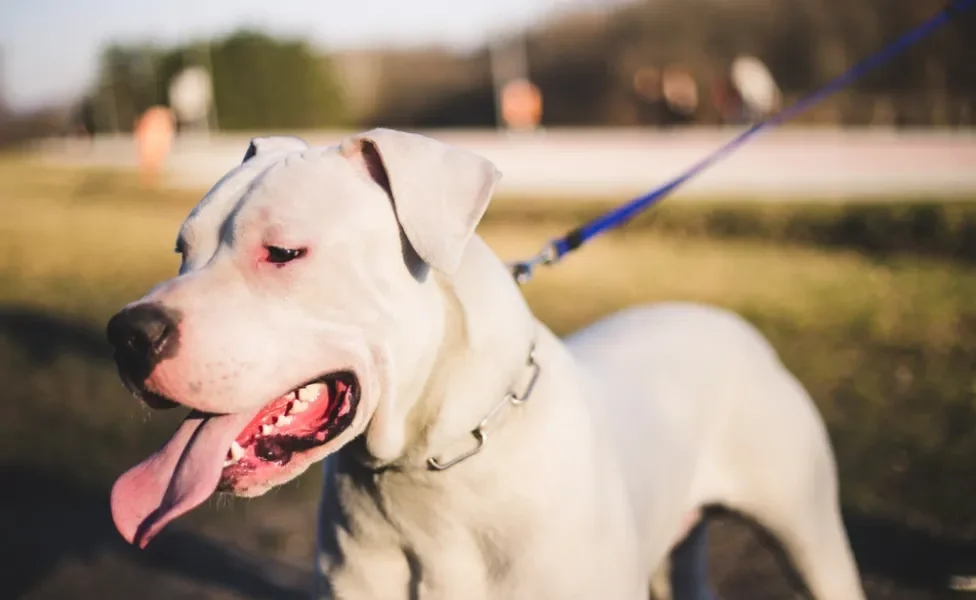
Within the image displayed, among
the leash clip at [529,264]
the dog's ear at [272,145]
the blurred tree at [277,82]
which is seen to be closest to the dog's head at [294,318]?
the dog's ear at [272,145]

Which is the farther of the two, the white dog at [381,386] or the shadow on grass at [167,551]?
the shadow on grass at [167,551]

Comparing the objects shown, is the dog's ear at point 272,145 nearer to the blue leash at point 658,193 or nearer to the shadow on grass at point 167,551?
the blue leash at point 658,193

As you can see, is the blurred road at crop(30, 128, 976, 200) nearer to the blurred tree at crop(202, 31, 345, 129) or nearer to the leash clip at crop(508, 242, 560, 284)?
the blurred tree at crop(202, 31, 345, 129)

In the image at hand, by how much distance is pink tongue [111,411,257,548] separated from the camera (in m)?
2.23

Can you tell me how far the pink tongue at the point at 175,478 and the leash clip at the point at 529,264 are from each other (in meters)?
0.95

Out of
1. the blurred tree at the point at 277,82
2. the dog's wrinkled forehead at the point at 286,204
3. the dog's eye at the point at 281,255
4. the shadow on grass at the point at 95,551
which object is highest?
the dog's wrinkled forehead at the point at 286,204

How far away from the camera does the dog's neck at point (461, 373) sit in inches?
92.9

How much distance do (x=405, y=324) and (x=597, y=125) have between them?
30.8 meters

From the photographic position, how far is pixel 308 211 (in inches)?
89.7

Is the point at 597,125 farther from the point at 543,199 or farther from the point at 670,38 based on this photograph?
the point at 543,199

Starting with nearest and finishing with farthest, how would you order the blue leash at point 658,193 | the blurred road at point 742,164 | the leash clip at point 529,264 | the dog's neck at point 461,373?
the dog's neck at point 461,373
the leash clip at point 529,264
the blue leash at point 658,193
the blurred road at point 742,164

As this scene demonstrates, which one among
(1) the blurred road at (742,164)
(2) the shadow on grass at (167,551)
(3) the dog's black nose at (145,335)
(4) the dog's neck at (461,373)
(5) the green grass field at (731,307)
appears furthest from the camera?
(1) the blurred road at (742,164)

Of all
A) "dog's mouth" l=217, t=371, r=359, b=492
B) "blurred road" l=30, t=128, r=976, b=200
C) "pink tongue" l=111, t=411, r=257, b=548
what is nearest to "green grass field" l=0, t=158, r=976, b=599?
"blurred road" l=30, t=128, r=976, b=200

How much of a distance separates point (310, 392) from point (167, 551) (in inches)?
125
